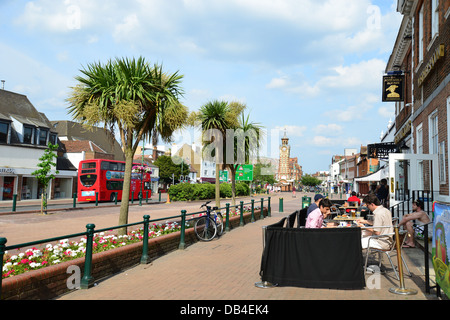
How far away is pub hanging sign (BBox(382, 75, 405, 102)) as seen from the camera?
17422 mm

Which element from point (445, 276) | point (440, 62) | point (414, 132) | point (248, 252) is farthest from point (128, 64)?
point (414, 132)

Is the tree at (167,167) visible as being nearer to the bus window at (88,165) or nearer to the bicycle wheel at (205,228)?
the bus window at (88,165)

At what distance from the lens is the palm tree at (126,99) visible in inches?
361

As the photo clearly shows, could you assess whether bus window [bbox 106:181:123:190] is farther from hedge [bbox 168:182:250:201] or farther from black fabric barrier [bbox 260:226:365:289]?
black fabric barrier [bbox 260:226:365:289]

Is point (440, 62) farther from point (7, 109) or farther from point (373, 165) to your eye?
point (373, 165)

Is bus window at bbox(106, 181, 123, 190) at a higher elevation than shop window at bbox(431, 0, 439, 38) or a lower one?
lower

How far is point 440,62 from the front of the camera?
10.8m

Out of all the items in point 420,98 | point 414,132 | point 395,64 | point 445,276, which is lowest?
point 445,276

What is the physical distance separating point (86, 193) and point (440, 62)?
95.6 ft

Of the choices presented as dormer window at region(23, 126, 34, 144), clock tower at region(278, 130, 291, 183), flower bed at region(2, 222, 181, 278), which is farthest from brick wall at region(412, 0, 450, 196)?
clock tower at region(278, 130, 291, 183)

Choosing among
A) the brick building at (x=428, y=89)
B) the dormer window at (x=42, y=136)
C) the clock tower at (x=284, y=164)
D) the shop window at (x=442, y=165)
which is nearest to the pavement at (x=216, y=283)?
the shop window at (x=442, y=165)

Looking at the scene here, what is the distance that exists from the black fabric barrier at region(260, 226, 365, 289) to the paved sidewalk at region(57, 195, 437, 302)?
8.3 inches

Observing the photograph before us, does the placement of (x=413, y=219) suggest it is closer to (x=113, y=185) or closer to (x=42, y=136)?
(x=113, y=185)

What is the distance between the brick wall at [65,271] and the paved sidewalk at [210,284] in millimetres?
177
